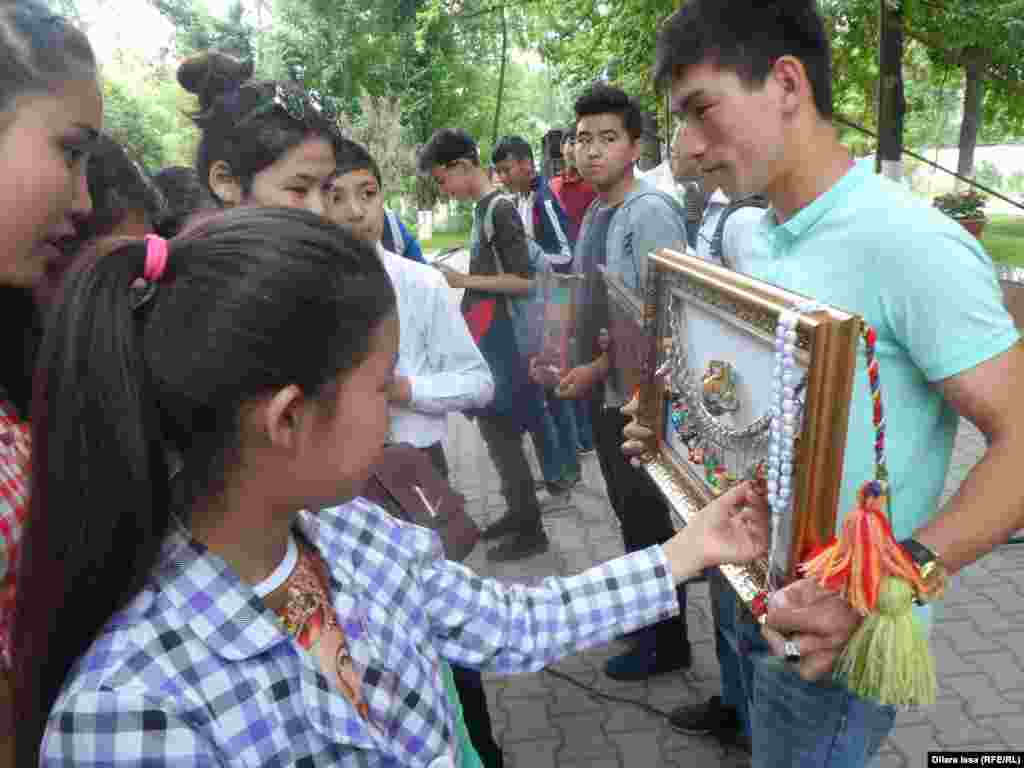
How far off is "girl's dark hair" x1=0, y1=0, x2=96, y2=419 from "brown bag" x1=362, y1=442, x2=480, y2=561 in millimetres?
779

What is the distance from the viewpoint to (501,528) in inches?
183

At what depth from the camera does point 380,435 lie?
1.15 meters

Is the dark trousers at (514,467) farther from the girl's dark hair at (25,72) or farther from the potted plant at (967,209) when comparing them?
the potted plant at (967,209)

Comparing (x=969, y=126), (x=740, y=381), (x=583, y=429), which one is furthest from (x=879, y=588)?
(x=969, y=126)

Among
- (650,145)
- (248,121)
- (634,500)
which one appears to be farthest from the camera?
(650,145)

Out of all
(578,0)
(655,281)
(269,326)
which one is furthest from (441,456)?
(578,0)

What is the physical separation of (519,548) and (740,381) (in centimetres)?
328

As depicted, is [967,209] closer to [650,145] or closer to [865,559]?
[650,145]

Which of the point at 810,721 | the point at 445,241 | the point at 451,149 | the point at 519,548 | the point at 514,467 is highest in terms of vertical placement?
the point at 451,149

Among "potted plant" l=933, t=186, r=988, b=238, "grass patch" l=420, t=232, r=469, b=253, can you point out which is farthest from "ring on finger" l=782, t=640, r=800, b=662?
"grass patch" l=420, t=232, r=469, b=253

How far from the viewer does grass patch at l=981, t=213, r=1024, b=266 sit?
13102mm

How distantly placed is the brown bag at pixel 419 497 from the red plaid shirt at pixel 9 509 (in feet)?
2.62

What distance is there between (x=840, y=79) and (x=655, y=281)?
421 inches

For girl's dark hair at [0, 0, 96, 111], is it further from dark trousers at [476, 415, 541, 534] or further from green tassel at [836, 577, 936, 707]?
dark trousers at [476, 415, 541, 534]
